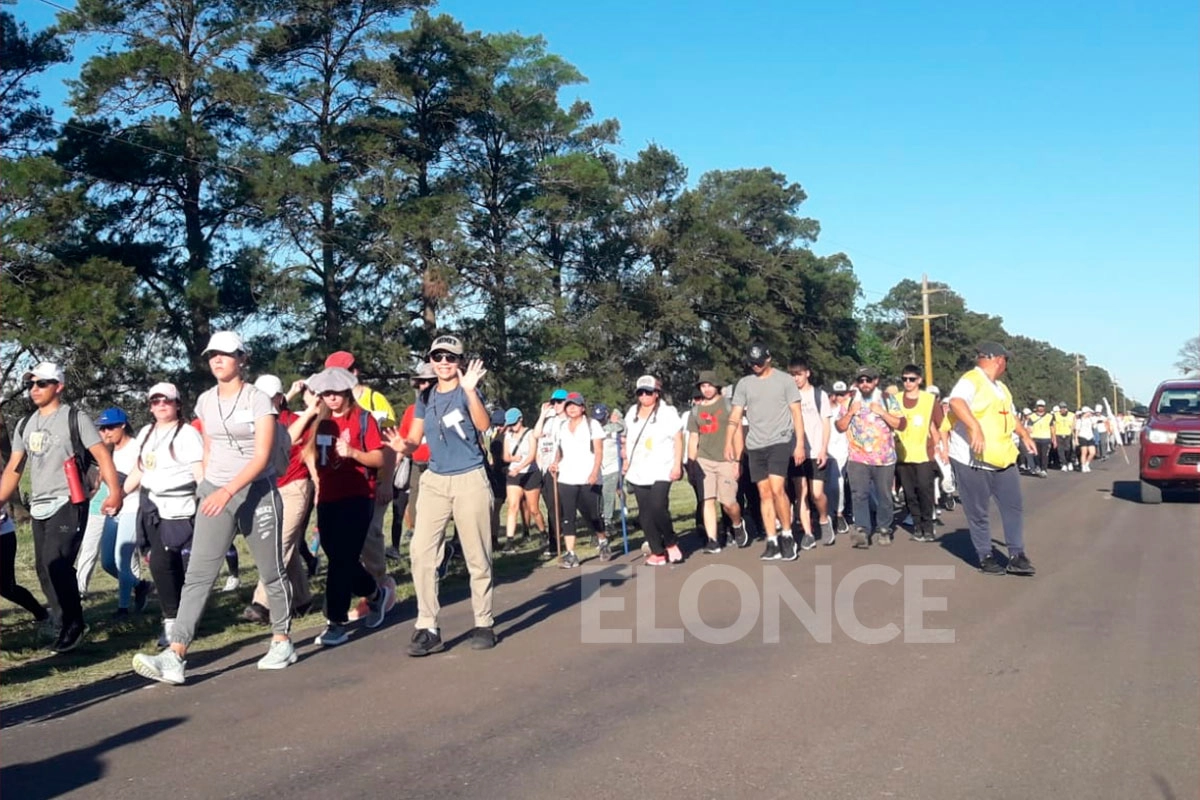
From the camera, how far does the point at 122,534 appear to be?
32.2 feet

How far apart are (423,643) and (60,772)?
8.43 ft

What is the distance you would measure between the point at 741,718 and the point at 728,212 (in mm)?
56106

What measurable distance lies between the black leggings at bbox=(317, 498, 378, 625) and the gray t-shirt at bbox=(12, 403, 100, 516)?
5.52 ft

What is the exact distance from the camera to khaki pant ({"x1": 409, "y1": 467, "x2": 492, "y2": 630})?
24.6ft

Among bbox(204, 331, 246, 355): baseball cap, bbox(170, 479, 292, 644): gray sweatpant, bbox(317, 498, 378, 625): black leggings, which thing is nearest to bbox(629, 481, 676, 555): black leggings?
bbox(317, 498, 378, 625): black leggings

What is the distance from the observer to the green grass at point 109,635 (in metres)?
7.25

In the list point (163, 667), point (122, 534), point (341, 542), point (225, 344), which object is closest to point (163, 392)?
point (122, 534)

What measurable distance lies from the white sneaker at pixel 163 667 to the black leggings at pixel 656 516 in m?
5.46

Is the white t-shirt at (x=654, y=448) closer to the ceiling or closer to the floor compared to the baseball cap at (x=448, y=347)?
closer to the floor

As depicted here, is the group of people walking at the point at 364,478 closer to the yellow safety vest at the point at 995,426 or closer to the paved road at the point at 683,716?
the yellow safety vest at the point at 995,426

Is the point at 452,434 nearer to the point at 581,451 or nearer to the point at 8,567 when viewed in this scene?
the point at 8,567

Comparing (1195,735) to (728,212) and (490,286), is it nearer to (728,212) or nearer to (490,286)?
(490,286)

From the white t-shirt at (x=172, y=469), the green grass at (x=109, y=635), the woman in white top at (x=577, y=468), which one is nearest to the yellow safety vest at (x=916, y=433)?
the woman in white top at (x=577, y=468)

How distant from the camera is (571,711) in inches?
232
